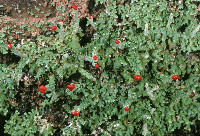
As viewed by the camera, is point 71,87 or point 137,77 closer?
point 71,87

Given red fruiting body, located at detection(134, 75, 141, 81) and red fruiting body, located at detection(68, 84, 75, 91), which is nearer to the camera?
red fruiting body, located at detection(68, 84, 75, 91)

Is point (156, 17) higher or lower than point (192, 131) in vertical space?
higher

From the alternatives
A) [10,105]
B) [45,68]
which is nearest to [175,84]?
[45,68]

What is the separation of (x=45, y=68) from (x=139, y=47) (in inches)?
61.4

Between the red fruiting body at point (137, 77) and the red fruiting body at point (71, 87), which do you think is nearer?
the red fruiting body at point (71, 87)

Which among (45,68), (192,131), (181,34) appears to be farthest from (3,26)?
(192,131)

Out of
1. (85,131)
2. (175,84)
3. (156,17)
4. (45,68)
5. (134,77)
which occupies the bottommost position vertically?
(85,131)

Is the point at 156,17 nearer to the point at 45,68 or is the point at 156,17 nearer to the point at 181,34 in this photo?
the point at 181,34

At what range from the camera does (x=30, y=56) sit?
3.65 metres

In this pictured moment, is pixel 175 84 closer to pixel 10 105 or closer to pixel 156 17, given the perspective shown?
pixel 156 17

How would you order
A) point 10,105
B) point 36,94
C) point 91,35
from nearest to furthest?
point 10,105, point 36,94, point 91,35

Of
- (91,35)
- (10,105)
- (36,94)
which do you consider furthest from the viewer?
(91,35)

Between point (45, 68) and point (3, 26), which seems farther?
point (3, 26)

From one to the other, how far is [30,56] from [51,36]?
21.9 inches
